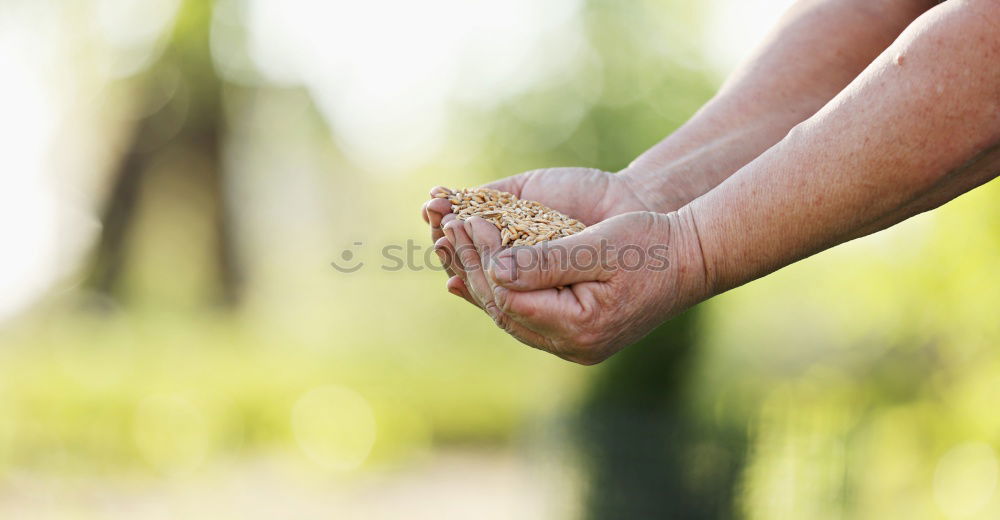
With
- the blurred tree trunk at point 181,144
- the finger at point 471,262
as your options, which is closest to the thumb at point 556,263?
the finger at point 471,262

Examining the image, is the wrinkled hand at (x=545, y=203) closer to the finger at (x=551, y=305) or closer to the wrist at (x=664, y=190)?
the wrist at (x=664, y=190)

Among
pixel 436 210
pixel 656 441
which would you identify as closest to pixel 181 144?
pixel 656 441

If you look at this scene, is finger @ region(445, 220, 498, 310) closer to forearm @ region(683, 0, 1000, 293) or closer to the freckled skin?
the freckled skin

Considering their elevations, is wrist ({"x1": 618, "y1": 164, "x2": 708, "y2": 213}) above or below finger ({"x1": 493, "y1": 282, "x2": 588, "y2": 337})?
above

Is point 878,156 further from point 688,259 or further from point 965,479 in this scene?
point 965,479

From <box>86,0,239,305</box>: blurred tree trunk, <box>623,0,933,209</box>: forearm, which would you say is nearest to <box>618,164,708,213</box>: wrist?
<box>623,0,933,209</box>: forearm

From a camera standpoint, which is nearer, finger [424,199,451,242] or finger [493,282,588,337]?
finger [493,282,588,337]
